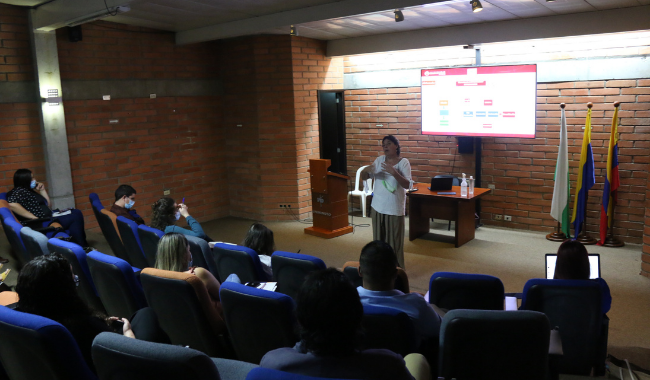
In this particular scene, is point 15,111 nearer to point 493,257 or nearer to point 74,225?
point 74,225

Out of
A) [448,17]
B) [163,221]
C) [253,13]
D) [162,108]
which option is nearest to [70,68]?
[162,108]

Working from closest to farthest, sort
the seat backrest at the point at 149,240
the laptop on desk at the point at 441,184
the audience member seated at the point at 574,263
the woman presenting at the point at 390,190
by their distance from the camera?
the audience member seated at the point at 574,263
the seat backrest at the point at 149,240
the woman presenting at the point at 390,190
the laptop on desk at the point at 441,184

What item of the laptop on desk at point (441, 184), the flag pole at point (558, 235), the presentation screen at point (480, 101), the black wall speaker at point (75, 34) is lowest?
the flag pole at point (558, 235)

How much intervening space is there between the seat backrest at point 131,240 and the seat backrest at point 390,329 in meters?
2.88

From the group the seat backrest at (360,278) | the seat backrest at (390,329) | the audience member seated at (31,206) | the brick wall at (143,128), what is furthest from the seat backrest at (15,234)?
the seat backrest at (390,329)

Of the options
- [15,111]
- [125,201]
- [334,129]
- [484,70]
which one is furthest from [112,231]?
[484,70]

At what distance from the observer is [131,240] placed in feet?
14.9

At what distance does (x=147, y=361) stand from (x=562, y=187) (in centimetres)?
591

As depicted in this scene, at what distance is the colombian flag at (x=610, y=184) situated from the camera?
5859 millimetres

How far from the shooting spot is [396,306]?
2381mm

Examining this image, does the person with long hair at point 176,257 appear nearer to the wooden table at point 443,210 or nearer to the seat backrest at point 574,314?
the seat backrest at point 574,314

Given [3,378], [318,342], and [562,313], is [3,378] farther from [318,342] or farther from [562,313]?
[562,313]

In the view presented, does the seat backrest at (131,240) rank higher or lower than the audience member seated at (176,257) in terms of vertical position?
lower

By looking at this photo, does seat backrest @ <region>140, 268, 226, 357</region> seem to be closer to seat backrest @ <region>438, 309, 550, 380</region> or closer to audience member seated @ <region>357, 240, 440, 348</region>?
audience member seated @ <region>357, 240, 440, 348</region>
